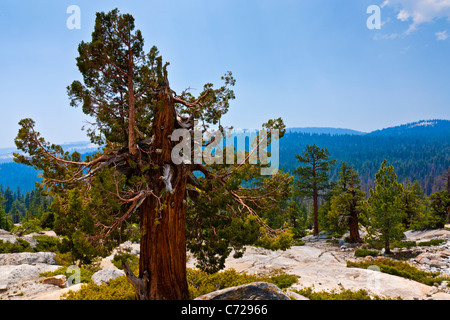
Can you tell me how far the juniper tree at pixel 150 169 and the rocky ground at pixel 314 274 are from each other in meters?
1.55

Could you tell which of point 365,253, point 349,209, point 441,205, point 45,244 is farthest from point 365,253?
point 45,244

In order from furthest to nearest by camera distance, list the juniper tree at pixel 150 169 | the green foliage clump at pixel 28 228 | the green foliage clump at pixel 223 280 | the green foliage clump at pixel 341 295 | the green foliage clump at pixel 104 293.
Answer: the green foliage clump at pixel 28 228
the green foliage clump at pixel 223 280
the green foliage clump at pixel 104 293
the green foliage clump at pixel 341 295
the juniper tree at pixel 150 169

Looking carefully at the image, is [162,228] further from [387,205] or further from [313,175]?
[313,175]

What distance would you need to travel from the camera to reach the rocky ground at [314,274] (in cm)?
1062

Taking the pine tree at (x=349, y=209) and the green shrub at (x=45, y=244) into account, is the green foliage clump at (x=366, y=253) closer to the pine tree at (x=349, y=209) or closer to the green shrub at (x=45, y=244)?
the pine tree at (x=349, y=209)

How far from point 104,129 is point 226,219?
492 centimetres

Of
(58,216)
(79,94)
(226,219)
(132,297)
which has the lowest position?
(132,297)

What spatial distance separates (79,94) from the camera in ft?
25.2

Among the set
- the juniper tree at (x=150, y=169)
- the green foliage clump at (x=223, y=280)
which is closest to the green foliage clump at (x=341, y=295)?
the green foliage clump at (x=223, y=280)

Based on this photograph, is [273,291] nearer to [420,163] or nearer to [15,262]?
[15,262]

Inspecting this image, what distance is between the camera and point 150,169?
7.70 metres

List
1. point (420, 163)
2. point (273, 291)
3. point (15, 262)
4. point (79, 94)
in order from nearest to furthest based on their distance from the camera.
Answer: point (273, 291), point (79, 94), point (15, 262), point (420, 163)

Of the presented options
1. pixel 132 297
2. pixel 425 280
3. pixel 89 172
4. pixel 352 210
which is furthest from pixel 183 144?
pixel 352 210

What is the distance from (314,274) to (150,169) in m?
9.64
